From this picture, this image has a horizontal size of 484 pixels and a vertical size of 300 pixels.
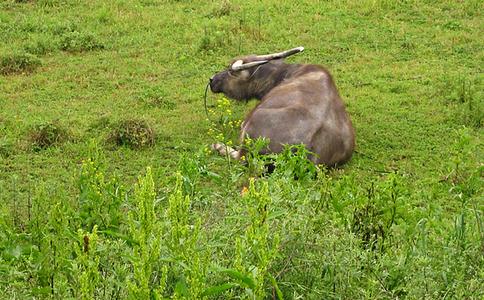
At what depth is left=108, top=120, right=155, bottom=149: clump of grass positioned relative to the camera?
7.38 metres

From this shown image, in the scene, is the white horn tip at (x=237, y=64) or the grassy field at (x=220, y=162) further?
the white horn tip at (x=237, y=64)

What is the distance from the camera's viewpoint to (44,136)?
7.33 meters

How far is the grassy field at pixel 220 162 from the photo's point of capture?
3018 millimetres

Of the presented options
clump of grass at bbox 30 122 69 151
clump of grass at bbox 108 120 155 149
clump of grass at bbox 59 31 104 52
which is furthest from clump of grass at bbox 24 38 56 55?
clump of grass at bbox 108 120 155 149

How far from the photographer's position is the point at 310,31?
35.0 ft

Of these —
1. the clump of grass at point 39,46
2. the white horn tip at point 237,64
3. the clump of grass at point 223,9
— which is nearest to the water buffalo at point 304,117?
the white horn tip at point 237,64

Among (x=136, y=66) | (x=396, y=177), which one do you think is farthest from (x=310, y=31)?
(x=396, y=177)

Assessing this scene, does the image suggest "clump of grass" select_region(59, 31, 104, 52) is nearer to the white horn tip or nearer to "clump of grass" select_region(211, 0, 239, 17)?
"clump of grass" select_region(211, 0, 239, 17)

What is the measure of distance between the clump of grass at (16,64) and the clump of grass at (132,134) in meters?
2.26

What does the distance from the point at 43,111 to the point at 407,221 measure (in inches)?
197

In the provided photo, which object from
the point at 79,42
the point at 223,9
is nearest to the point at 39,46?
the point at 79,42

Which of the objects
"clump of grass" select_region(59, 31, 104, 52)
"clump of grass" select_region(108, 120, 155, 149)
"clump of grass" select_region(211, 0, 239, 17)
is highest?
"clump of grass" select_region(108, 120, 155, 149)

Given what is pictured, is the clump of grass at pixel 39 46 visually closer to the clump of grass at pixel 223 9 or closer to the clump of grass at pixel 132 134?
the clump of grass at pixel 223 9

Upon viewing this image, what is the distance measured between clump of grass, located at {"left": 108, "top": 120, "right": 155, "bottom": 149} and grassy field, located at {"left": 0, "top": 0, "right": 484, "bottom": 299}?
12 mm
